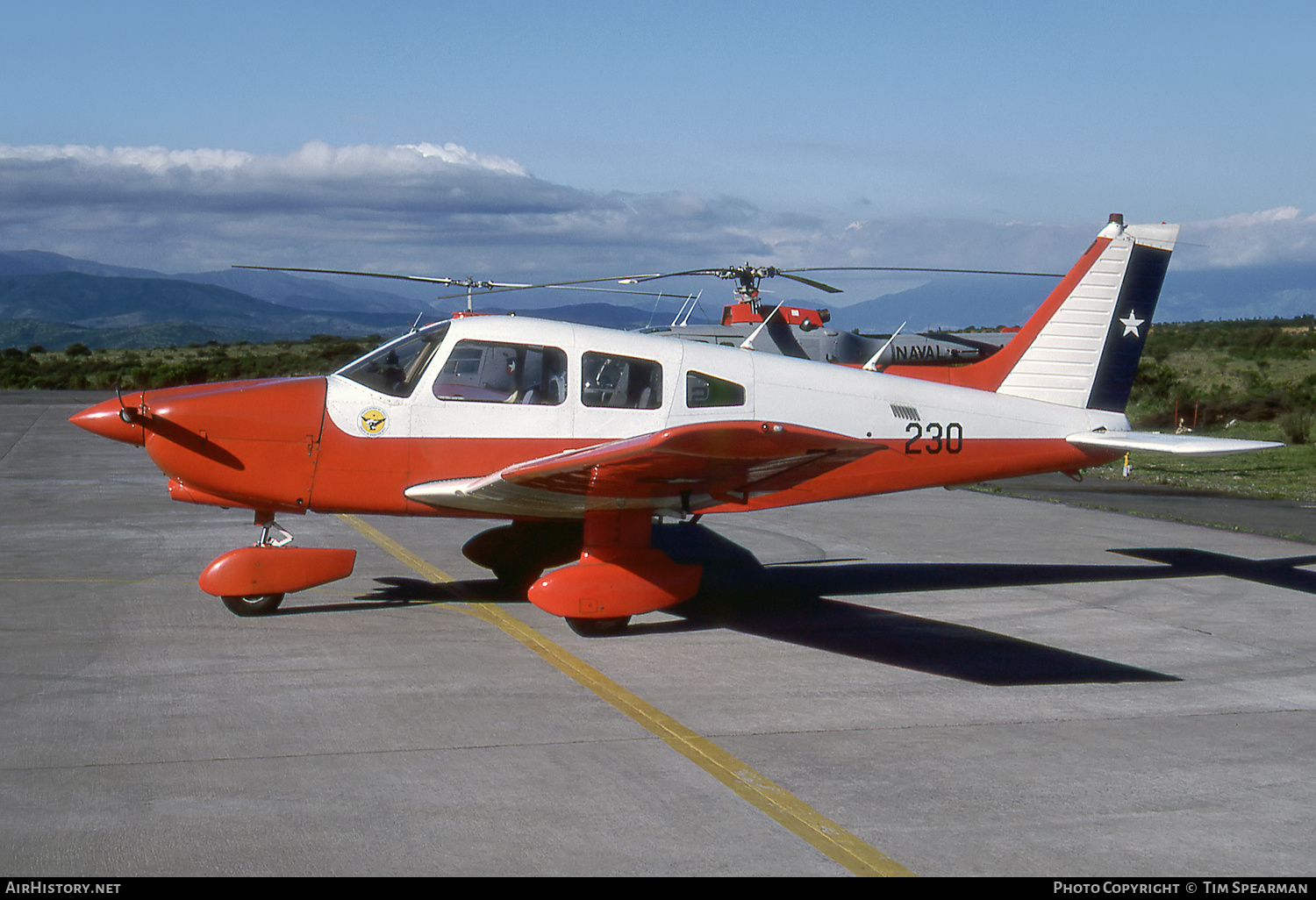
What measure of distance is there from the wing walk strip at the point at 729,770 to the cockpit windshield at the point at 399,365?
187 centimetres

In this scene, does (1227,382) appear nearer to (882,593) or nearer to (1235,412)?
(1235,412)

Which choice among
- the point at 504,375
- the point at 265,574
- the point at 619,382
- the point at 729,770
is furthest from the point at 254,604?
the point at 729,770

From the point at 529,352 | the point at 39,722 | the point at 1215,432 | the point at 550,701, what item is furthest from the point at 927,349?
the point at 39,722

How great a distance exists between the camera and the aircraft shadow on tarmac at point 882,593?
7.48 metres

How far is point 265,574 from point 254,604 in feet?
0.94

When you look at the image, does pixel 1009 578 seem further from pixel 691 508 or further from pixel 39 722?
pixel 39 722

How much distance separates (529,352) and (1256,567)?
25.3 ft

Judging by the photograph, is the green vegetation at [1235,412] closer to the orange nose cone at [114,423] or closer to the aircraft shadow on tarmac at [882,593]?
A: the aircraft shadow on tarmac at [882,593]

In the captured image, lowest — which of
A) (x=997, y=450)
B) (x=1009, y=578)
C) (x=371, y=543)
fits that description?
(x=371, y=543)

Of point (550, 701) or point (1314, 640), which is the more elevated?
point (1314, 640)

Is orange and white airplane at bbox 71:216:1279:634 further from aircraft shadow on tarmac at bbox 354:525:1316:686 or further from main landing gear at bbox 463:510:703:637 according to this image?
aircraft shadow on tarmac at bbox 354:525:1316:686

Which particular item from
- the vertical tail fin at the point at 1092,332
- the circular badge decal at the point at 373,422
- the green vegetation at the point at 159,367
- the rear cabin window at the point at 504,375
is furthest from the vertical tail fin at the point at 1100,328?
the green vegetation at the point at 159,367
